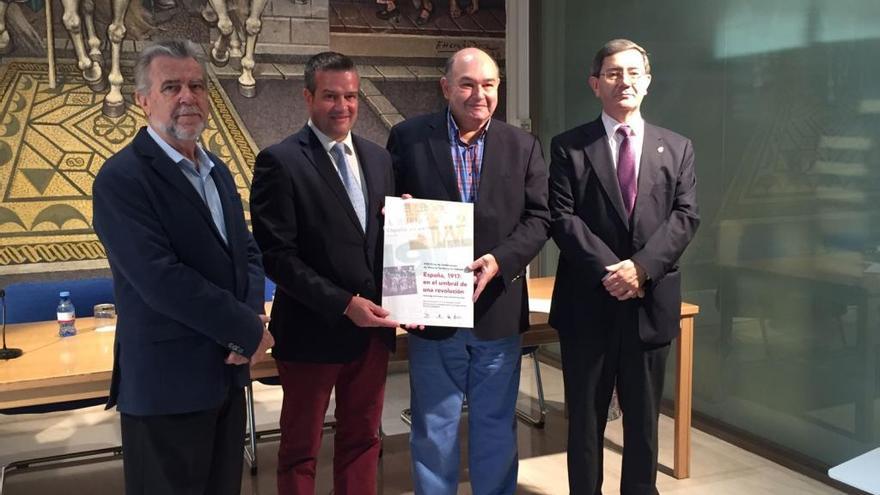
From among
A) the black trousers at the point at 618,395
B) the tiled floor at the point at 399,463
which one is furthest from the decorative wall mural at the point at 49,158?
the black trousers at the point at 618,395

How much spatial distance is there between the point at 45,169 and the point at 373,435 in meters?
3.20

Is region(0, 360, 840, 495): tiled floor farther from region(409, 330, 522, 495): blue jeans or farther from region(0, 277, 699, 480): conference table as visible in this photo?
region(409, 330, 522, 495): blue jeans

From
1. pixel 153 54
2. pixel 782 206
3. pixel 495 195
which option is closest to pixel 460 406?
pixel 495 195

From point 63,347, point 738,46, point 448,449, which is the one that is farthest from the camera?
point 738,46

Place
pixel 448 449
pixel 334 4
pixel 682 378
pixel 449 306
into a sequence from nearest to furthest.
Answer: pixel 449 306
pixel 448 449
pixel 682 378
pixel 334 4

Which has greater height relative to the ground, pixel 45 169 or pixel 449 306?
pixel 45 169

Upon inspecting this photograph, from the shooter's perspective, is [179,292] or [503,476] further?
[503,476]

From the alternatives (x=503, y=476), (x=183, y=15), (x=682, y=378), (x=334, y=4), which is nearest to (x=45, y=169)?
(x=183, y=15)

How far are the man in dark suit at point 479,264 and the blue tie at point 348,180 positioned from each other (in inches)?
7.9

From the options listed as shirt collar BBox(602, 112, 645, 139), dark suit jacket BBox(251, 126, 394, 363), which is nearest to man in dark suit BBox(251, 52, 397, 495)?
dark suit jacket BBox(251, 126, 394, 363)

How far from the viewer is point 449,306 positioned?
2.50 metres

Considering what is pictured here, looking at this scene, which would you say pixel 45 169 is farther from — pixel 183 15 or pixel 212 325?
pixel 212 325

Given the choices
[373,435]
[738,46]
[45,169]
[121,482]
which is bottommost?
[121,482]

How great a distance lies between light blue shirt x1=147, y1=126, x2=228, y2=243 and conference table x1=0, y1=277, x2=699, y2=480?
91 cm
